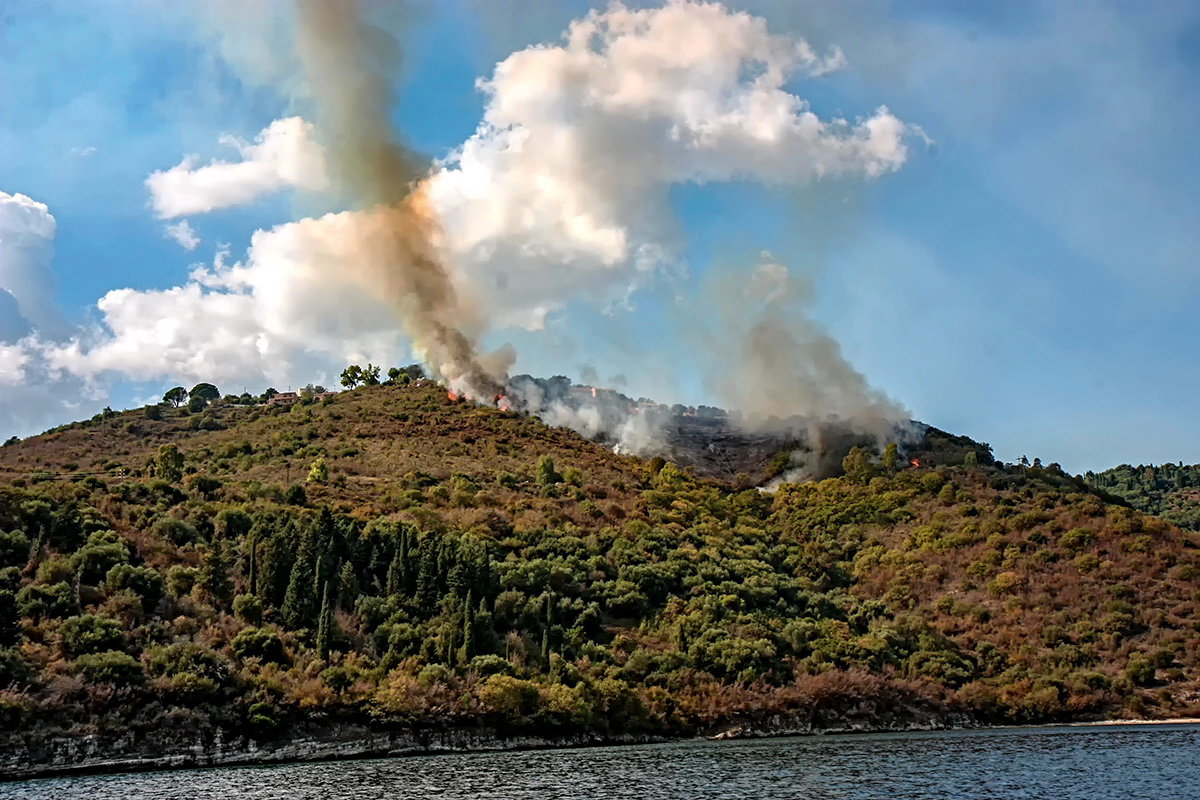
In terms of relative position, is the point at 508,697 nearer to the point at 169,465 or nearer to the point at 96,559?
the point at 96,559

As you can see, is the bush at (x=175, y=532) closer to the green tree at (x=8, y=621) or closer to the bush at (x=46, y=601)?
the bush at (x=46, y=601)

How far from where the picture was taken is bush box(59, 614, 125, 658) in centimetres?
7062

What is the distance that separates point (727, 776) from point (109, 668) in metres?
40.9

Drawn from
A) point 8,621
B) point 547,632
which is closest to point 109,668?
point 8,621

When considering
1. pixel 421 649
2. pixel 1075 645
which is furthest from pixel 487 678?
pixel 1075 645

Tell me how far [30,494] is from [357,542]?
28.8 m

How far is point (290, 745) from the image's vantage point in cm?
7194

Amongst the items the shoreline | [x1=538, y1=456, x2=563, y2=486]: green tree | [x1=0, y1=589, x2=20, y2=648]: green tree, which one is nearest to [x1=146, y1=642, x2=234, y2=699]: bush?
the shoreline

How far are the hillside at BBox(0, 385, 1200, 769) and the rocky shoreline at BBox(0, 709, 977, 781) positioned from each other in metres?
0.43

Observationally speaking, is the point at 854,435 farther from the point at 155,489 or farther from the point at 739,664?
the point at 155,489

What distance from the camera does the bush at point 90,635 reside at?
70.6 meters

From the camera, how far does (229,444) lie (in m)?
161

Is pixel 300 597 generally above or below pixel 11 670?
above

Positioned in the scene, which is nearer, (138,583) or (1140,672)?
(138,583)
